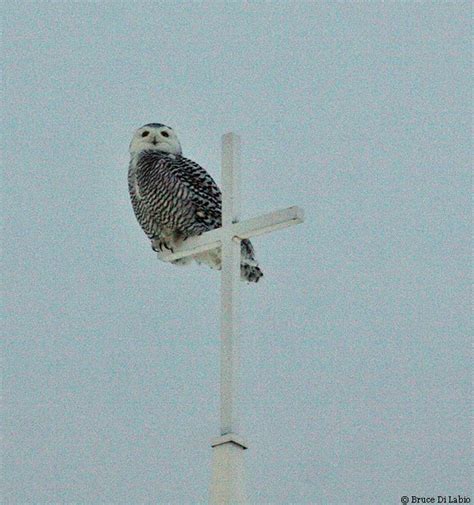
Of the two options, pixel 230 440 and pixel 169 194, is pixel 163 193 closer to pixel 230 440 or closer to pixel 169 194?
pixel 169 194

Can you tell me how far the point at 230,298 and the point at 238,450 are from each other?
75cm

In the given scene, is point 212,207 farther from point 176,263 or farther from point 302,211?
point 302,211

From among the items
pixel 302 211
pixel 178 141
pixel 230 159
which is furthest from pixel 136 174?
pixel 302 211

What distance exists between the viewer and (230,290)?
5.95m

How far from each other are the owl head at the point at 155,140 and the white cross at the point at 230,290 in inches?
81.1

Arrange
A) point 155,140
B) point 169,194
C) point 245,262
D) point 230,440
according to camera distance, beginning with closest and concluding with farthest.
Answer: point 230,440 < point 245,262 < point 169,194 < point 155,140

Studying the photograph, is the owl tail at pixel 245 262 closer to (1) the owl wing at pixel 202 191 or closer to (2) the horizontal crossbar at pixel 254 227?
→ (1) the owl wing at pixel 202 191

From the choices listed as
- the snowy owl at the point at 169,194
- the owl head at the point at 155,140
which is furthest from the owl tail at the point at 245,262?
the owl head at the point at 155,140

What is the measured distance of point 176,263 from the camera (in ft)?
25.9

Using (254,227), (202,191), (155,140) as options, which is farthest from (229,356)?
(155,140)

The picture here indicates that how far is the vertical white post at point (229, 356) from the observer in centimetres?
530

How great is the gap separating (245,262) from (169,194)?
1022 millimetres

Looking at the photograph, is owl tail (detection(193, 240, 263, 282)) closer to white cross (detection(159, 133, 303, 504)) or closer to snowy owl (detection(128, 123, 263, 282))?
snowy owl (detection(128, 123, 263, 282))

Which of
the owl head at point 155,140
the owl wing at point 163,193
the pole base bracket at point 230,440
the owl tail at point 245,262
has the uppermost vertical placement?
the owl head at point 155,140
